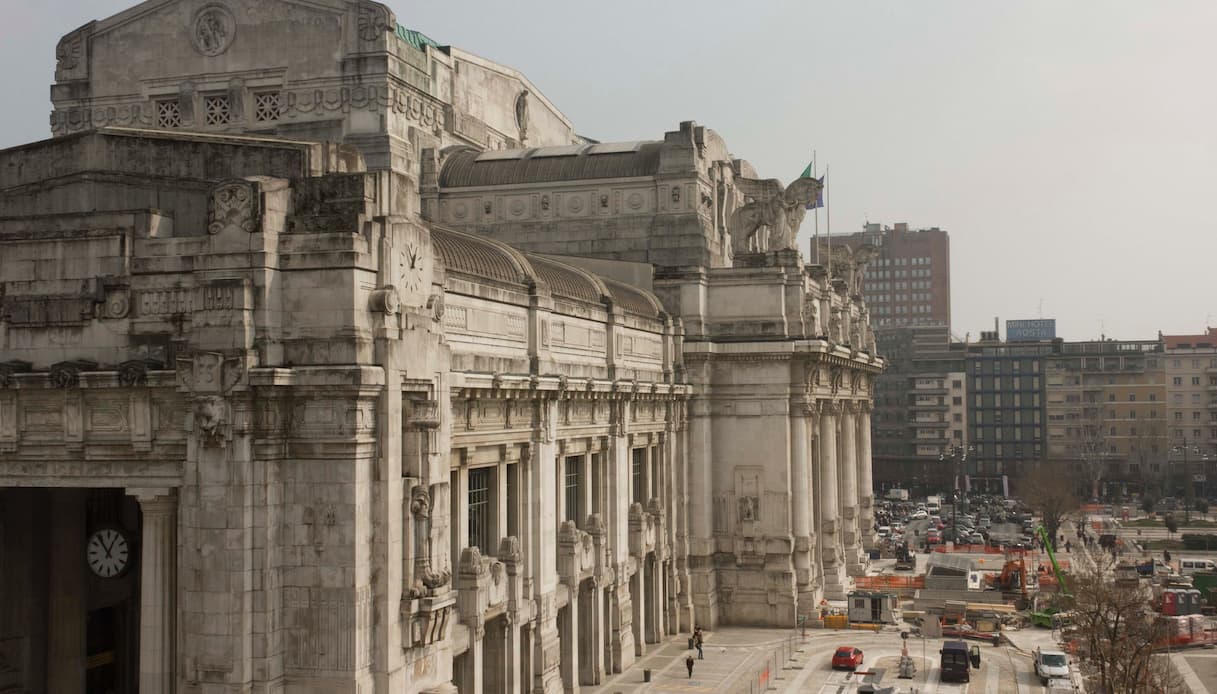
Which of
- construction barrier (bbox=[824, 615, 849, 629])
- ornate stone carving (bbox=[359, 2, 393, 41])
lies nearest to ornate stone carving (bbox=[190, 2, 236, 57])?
ornate stone carving (bbox=[359, 2, 393, 41])

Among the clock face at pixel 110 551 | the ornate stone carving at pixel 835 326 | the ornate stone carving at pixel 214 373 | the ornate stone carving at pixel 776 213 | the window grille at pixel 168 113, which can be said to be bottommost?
the clock face at pixel 110 551

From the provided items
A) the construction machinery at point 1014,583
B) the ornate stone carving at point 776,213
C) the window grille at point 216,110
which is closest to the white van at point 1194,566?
the construction machinery at point 1014,583

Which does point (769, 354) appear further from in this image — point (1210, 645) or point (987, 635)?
point (1210, 645)

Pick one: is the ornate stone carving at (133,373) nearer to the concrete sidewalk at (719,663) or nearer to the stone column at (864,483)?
the concrete sidewalk at (719,663)

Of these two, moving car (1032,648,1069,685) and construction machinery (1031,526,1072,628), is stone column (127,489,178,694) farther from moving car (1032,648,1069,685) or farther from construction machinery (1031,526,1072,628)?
construction machinery (1031,526,1072,628)

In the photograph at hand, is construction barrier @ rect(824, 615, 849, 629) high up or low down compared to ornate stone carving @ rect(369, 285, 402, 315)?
down

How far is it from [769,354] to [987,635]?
22455 millimetres

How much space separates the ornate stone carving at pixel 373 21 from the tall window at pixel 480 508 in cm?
3099

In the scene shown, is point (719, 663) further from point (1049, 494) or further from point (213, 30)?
point (1049, 494)

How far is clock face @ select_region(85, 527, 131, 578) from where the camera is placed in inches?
1704

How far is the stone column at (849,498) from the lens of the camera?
103312mm

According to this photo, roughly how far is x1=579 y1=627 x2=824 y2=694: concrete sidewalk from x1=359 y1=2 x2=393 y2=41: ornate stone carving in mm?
37968

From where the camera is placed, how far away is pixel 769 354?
83062mm

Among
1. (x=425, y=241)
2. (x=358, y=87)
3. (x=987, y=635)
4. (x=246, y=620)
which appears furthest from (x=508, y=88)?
(x=246, y=620)
